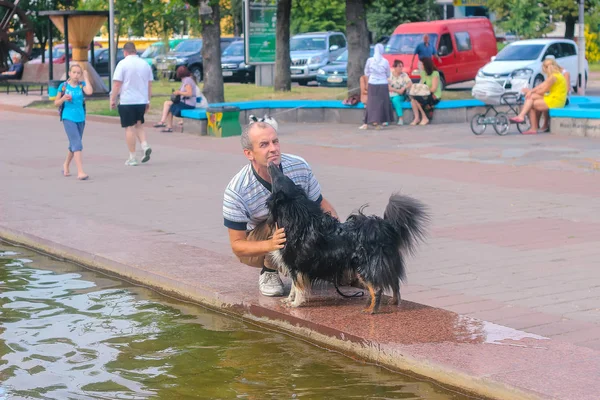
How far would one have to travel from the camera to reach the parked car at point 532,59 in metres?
26.9

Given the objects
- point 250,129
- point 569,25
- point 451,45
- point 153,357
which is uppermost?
point 569,25

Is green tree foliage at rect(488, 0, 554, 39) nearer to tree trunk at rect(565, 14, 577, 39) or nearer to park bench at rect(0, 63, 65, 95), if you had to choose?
tree trunk at rect(565, 14, 577, 39)

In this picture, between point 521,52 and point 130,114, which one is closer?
point 130,114

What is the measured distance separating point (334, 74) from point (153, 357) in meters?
28.2

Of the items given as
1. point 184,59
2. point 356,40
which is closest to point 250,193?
point 356,40

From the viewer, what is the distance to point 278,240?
19.2 feet

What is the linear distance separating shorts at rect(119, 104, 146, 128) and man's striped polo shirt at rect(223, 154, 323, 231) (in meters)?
8.92

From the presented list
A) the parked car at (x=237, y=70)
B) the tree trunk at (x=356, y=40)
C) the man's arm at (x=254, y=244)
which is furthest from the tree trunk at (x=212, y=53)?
the man's arm at (x=254, y=244)

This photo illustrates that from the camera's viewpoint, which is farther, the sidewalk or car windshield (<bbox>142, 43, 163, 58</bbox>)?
car windshield (<bbox>142, 43, 163, 58</bbox>)

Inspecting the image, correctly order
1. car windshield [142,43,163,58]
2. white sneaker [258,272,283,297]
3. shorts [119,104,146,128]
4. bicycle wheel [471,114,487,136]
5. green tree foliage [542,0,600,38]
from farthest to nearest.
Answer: green tree foliage [542,0,600,38], car windshield [142,43,163,58], bicycle wheel [471,114,487,136], shorts [119,104,146,128], white sneaker [258,272,283,297]

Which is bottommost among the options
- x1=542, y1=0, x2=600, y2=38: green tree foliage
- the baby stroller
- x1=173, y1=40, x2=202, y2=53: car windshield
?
the baby stroller

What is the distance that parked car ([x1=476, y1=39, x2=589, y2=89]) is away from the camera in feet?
88.2

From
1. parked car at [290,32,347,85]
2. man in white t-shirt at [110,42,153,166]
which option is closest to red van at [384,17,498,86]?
parked car at [290,32,347,85]

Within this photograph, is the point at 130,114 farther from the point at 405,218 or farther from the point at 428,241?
the point at 405,218
